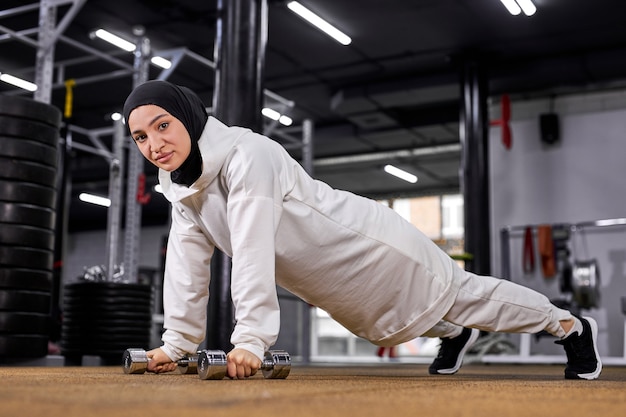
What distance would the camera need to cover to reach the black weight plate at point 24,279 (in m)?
3.09

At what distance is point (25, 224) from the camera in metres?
3.16

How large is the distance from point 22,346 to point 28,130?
36.8 inches

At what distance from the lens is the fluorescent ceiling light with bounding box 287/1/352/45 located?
6.13 meters

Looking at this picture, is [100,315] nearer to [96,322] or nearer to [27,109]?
[96,322]

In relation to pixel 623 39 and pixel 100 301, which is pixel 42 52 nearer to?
pixel 100 301

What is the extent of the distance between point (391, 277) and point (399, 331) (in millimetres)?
177

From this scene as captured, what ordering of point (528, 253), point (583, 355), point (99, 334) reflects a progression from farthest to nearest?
point (528, 253) < point (99, 334) < point (583, 355)

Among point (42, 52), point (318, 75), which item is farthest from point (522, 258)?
point (42, 52)

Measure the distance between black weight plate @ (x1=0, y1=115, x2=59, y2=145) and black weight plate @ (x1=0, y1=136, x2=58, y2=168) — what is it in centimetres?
2

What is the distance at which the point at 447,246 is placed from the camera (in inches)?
480

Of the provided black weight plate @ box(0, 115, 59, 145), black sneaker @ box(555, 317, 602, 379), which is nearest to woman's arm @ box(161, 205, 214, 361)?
black sneaker @ box(555, 317, 602, 379)

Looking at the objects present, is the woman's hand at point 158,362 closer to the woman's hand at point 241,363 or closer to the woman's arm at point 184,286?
the woman's arm at point 184,286

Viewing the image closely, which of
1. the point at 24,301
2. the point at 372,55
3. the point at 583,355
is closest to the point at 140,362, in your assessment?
the point at 583,355

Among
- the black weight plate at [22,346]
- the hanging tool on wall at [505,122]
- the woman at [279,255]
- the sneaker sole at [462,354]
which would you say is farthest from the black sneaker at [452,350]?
the hanging tool on wall at [505,122]
